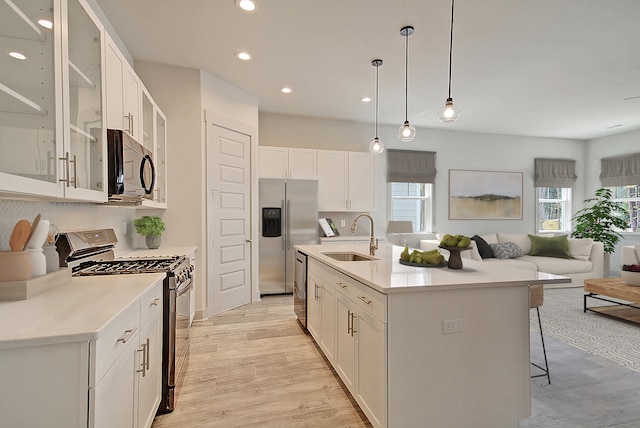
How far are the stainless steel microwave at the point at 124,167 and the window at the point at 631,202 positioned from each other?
27.7ft

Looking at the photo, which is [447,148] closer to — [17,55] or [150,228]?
[150,228]

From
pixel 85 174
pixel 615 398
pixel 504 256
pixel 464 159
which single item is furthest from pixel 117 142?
pixel 464 159

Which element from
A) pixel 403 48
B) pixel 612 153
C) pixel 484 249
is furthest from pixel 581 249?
pixel 403 48

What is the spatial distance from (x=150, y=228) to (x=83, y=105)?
173 cm

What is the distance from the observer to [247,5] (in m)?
2.51

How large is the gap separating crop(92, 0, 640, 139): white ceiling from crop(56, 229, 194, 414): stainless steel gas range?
1.97 m

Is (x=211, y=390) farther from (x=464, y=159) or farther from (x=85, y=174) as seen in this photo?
(x=464, y=159)

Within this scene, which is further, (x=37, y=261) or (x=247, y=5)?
(x=247, y=5)

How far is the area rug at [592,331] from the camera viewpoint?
278cm

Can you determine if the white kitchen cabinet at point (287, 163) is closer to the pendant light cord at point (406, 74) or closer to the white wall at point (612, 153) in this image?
the pendant light cord at point (406, 74)

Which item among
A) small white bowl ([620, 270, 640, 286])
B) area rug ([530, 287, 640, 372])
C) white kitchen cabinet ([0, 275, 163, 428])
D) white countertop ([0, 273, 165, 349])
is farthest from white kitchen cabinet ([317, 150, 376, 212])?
white kitchen cabinet ([0, 275, 163, 428])

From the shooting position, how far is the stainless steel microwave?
1955 millimetres

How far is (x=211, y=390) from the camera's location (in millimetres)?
2221

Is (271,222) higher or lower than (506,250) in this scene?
higher
